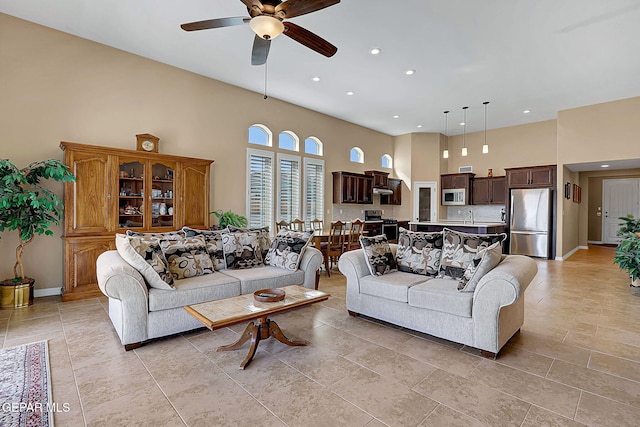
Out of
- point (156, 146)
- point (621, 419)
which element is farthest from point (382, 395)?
point (156, 146)

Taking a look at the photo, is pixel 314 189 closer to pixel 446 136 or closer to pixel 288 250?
pixel 288 250

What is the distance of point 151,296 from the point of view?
2.79 meters

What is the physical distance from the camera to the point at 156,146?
4.82 m

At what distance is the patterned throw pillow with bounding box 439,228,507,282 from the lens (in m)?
3.16

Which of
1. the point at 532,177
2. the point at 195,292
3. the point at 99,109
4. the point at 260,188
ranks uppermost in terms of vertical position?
the point at 99,109

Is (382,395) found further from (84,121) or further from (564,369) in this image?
(84,121)

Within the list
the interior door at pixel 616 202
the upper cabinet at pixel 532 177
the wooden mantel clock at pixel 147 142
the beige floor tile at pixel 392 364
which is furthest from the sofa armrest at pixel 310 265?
the interior door at pixel 616 202

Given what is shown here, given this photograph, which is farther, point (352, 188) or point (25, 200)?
point (352, 188)

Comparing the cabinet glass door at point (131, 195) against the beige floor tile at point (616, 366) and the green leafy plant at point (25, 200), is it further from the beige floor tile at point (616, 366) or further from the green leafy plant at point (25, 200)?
the beige floor tile at point (616, 366)

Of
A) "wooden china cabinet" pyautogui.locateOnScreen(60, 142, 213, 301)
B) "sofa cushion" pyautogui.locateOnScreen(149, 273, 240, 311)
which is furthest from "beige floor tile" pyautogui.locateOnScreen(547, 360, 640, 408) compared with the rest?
"wooden china cabinet" pyautogui.locateOnScreen(60, 142, 213, 301)

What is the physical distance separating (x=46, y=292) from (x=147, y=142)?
2.49 meters

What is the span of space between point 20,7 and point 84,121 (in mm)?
1390

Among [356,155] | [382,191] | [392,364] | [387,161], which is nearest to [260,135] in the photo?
[356,155]

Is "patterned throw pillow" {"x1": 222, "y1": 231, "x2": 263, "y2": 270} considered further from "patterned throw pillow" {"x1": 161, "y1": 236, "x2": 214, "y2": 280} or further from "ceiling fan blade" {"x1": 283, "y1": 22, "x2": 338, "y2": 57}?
"ceiling fan blade" {"x1": 283, "y1": 22, "x2": 338, "y2": 57}
